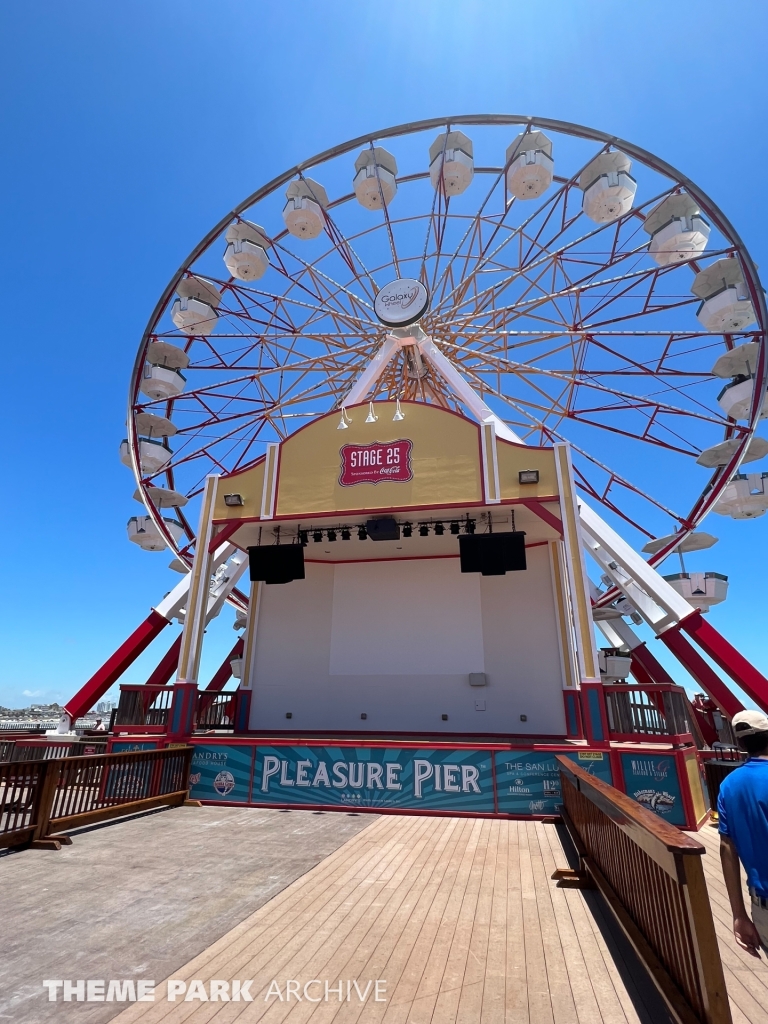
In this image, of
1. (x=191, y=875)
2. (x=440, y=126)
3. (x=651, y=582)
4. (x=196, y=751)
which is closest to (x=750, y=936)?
(x=191, y=875)

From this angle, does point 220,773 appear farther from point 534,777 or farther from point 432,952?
point 432,952

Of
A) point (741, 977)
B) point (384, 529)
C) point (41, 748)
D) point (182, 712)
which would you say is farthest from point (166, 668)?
point (741, 977)

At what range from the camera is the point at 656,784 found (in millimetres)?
8703

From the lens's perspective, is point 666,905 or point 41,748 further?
point 41,748

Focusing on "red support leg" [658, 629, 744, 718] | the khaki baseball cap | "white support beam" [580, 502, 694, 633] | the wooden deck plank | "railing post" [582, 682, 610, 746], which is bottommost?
the wooden deck plank

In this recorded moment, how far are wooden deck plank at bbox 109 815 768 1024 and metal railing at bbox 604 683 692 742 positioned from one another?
3.58 metres

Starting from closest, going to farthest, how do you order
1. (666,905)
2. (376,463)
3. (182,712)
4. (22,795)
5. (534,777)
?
1. (666,905)
2. (22,795)
3. (534,777)
4. (182,712)
5. (376,463)

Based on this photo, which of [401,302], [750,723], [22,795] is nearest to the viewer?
[750,723]

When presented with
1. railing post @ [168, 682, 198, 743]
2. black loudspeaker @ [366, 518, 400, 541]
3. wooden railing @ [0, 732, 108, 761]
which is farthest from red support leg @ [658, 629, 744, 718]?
wooden railing @ [0, 732, 108, 761]

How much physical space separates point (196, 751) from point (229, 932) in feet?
21.5

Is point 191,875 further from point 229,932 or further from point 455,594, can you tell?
point 455,594

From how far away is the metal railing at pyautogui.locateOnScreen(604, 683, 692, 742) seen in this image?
9305 millimetres

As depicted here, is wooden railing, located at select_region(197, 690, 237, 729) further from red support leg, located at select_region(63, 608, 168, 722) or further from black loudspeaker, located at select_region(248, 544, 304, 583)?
black loudspeaker, located at select_region(248, 544, 304, 583)

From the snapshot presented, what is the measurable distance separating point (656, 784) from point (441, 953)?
632cm
